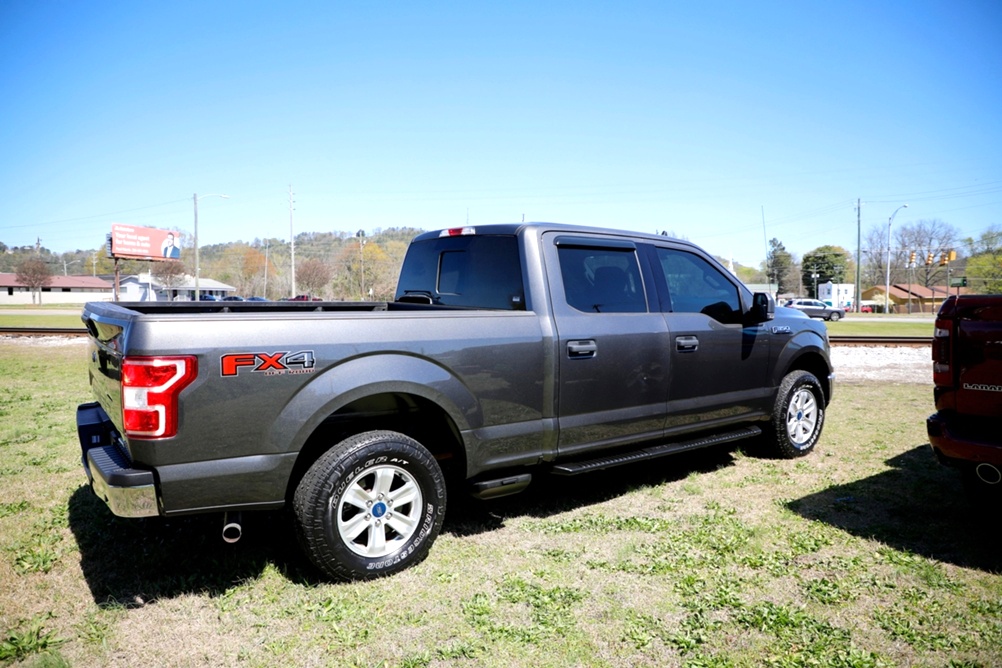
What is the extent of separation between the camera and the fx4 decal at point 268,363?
3.23 metres

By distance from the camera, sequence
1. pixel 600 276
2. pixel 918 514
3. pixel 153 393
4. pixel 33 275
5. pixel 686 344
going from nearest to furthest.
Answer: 1. pixel 153 393
2. pixel 918 514
3. pixel 600 276
4. pixel 686 344
5. pixel 33 275

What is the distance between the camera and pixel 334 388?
3.52 meters

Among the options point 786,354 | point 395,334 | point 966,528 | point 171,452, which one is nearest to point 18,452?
point 171,452

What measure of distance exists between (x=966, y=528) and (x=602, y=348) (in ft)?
8.79

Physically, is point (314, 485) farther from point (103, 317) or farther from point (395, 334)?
point (103, 317)

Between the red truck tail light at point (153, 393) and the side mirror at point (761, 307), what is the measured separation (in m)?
4.45

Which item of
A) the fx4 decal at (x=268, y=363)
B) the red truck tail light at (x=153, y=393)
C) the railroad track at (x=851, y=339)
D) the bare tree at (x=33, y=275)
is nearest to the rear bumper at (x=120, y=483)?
the red truck tail light at (x=153, y=393)

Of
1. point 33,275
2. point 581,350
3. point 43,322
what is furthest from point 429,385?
point 33,275

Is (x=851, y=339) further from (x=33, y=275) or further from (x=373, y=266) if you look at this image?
(x=33, y=275)

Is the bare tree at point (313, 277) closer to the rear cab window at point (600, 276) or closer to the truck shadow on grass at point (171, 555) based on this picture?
the truck shadow on grass at point (171, 555)

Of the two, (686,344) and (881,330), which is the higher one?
(686,344)

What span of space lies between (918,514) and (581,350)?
2709mm

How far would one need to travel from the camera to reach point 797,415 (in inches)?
252

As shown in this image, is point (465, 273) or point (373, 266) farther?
point (373, 266)
